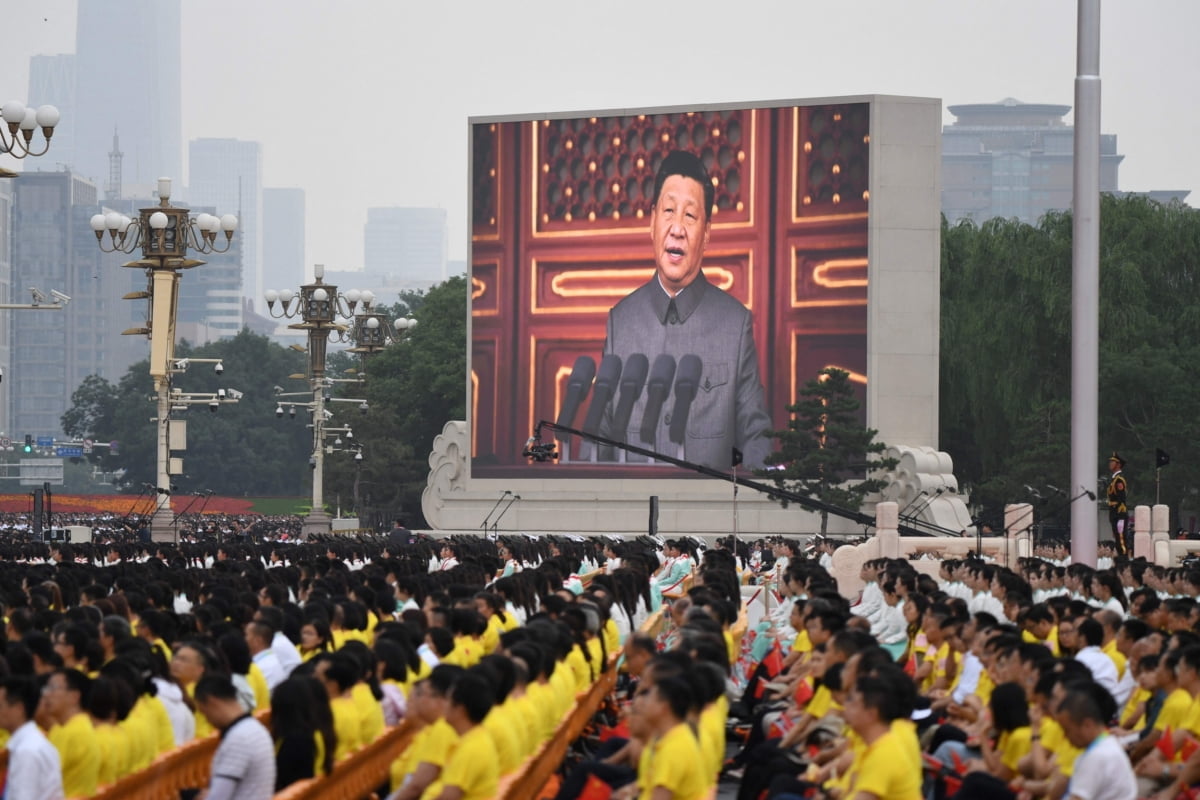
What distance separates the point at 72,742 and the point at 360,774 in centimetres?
180

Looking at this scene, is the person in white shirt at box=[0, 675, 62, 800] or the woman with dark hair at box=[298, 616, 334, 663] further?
the woman with dark hair at box=[298, 616, 334, 663]

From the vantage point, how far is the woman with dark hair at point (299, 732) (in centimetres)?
1005

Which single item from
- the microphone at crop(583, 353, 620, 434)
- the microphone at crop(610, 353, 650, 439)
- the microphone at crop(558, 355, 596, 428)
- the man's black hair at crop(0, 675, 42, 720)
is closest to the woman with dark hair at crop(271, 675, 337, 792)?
the man's black hair at crop(0, 675, 42, 720)

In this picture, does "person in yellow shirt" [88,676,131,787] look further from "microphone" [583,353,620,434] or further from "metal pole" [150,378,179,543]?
"microphone" [583,353,620,434]

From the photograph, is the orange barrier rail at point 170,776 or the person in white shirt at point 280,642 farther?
the person in white shirt at point 280,642

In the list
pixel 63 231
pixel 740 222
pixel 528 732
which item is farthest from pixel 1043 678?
pixel 63 231

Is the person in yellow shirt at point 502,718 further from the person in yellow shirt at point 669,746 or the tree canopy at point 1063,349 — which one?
the tree canopy at point 1063,349

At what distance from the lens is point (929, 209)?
55.2m

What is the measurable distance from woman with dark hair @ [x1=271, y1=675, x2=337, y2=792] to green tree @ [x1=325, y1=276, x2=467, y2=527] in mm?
59912

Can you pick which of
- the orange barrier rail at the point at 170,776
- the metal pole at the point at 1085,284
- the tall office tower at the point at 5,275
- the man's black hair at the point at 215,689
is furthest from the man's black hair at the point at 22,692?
the tall office tower at the point at 5,275

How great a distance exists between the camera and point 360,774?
11.1 m

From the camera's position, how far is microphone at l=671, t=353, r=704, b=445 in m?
54.4

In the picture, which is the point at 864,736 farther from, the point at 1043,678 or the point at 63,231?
the point at 63,231

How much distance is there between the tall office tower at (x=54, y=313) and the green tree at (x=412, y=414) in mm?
102479
